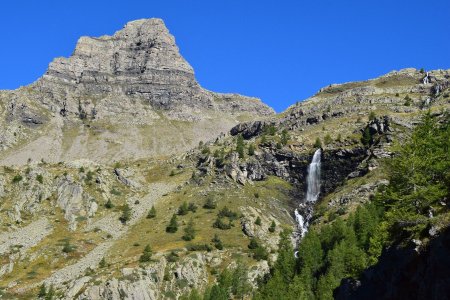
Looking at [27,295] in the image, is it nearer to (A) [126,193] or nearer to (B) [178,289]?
(B) [178,289]

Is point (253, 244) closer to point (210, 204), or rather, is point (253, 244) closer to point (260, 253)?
point (260, 253)

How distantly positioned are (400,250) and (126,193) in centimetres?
16481

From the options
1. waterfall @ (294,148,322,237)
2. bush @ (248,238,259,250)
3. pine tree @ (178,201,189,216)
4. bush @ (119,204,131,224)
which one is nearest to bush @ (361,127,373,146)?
waterfall @ (294,148,322,237)

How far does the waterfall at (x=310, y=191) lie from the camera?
170 meters

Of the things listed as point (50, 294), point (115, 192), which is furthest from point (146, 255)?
point (115, 192)

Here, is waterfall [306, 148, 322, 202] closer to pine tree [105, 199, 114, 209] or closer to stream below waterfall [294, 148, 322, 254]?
stream below waterfall [294, 148, 322, 254]

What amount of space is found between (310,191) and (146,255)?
74801 millimetres

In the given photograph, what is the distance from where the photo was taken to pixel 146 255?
131250 millimetres

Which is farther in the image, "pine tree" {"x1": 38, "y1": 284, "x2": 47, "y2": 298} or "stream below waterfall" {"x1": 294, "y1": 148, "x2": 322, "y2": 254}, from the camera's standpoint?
"stream below waterfall" {"x1": 294, "y1": 148, "x2": 322, "y2": 254}

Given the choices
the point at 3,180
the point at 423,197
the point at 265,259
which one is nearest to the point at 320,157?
the point at 265,259

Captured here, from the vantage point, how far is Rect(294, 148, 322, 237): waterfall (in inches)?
6681

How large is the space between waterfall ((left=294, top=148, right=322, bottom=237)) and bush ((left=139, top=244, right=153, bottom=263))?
170ft

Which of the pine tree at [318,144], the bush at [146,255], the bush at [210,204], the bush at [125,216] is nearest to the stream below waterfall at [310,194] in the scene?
the pine tree at [318,144]

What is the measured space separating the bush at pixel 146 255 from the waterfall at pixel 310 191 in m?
51.8
